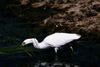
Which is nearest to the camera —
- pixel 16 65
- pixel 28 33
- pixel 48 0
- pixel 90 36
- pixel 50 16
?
pixel 16 65

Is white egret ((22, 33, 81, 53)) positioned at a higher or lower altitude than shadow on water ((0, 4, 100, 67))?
higher

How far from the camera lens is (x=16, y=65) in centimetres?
1678

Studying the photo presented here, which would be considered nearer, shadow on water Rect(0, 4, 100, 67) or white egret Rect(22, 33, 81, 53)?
shadow on water Rect(0, 4, 100, 67)

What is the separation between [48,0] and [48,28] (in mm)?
3327

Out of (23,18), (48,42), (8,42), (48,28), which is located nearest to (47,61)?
(48,42)

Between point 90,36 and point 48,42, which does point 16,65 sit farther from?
point 90,36

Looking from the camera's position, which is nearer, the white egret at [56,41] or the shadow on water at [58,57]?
the shadow on water at [58,57]

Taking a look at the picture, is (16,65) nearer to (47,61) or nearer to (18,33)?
(47,61)

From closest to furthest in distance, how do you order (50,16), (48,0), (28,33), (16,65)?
(16,65) < (28,33) < (50,16) < (48,0)

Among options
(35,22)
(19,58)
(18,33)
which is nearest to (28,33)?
(18,33)

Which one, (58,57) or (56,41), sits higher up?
(56,41)

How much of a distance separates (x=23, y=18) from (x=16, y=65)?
6.62 metres

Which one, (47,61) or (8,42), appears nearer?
(47,61)

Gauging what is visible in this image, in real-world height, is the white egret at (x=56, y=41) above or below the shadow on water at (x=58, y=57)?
above
